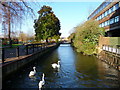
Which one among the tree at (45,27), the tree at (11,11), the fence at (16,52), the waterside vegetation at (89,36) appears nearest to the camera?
the tree at (11,11)

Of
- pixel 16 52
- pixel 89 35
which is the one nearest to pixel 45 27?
pixel 89 35

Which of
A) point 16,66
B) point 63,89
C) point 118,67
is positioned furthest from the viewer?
point 118,67

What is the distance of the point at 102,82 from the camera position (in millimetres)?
7363

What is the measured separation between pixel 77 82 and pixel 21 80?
3411 millimetres

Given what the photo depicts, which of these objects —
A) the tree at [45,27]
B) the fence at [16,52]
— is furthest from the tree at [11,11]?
the tree at [45,27]

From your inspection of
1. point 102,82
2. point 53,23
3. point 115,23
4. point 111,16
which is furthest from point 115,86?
point 53,23

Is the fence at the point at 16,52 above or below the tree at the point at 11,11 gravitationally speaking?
below

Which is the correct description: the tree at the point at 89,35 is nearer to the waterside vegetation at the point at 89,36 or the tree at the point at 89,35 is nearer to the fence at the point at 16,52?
the waterside vegetation at the point at 89,36

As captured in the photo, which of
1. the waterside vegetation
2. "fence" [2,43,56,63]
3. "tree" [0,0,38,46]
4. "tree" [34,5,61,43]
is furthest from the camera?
"tree" [34,5,61,43]

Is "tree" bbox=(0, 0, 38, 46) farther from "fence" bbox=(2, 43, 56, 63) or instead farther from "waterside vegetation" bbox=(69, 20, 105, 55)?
"waterside vegetation" bbox=(69, 20, 105, 55)

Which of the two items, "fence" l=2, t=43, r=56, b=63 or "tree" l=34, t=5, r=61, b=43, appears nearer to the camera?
"fence" l=2, t=43, r=56, b=63

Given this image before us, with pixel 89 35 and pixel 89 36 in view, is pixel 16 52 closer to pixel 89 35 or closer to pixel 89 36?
pixel 89 36

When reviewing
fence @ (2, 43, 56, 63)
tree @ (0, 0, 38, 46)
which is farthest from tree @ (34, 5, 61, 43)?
tree @ (0, 0, 38, 46)

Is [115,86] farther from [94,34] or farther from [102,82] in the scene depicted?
[94,34]
